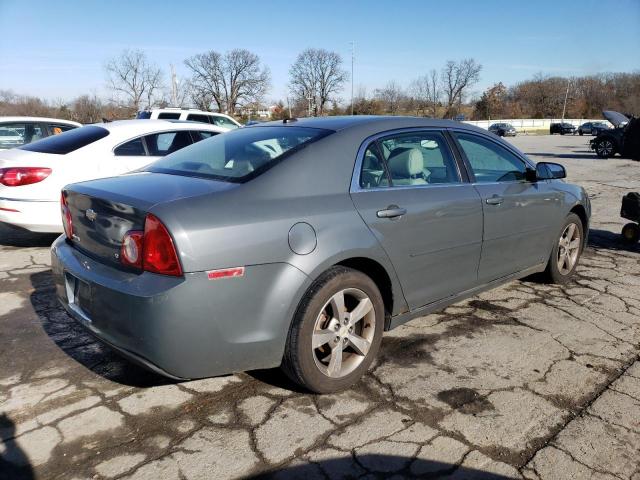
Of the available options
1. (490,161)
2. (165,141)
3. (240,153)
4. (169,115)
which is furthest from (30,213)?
(169,115)

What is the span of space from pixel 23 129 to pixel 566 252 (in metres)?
8.81

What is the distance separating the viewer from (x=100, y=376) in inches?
118

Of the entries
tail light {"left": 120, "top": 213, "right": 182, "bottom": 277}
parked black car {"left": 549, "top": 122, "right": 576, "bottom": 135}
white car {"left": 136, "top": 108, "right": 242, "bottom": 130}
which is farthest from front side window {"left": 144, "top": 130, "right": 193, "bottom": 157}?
parked black car {"left": 549, "top": 122, "right": 576, "bottom": 135}

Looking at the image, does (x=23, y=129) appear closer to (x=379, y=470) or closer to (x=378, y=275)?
(x=378, y=275)

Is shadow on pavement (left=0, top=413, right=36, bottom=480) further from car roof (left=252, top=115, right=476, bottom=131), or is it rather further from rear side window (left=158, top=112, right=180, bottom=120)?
rear side window (left=158, top=112, right=180, bottom=120)

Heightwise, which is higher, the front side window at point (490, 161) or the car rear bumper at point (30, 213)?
the front side window at point (490, 161)

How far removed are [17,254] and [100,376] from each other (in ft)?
11.5

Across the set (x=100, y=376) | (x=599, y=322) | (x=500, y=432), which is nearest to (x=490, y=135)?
(x=599, y=322)

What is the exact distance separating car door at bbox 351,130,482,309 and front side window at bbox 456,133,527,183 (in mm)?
222

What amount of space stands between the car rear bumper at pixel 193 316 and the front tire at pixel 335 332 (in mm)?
97

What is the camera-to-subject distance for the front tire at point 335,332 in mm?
2568

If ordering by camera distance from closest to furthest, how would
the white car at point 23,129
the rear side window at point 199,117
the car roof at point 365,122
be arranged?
1. the car roof at point 365,122
2. the white car at point 23,129
3. the rear side window at point 199,117

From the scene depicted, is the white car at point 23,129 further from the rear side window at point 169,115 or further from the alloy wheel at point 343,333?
the alloy wheel at point 343,333

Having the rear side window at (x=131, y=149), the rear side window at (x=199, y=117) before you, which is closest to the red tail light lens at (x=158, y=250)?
the rear side window at (x=131, y=149)
